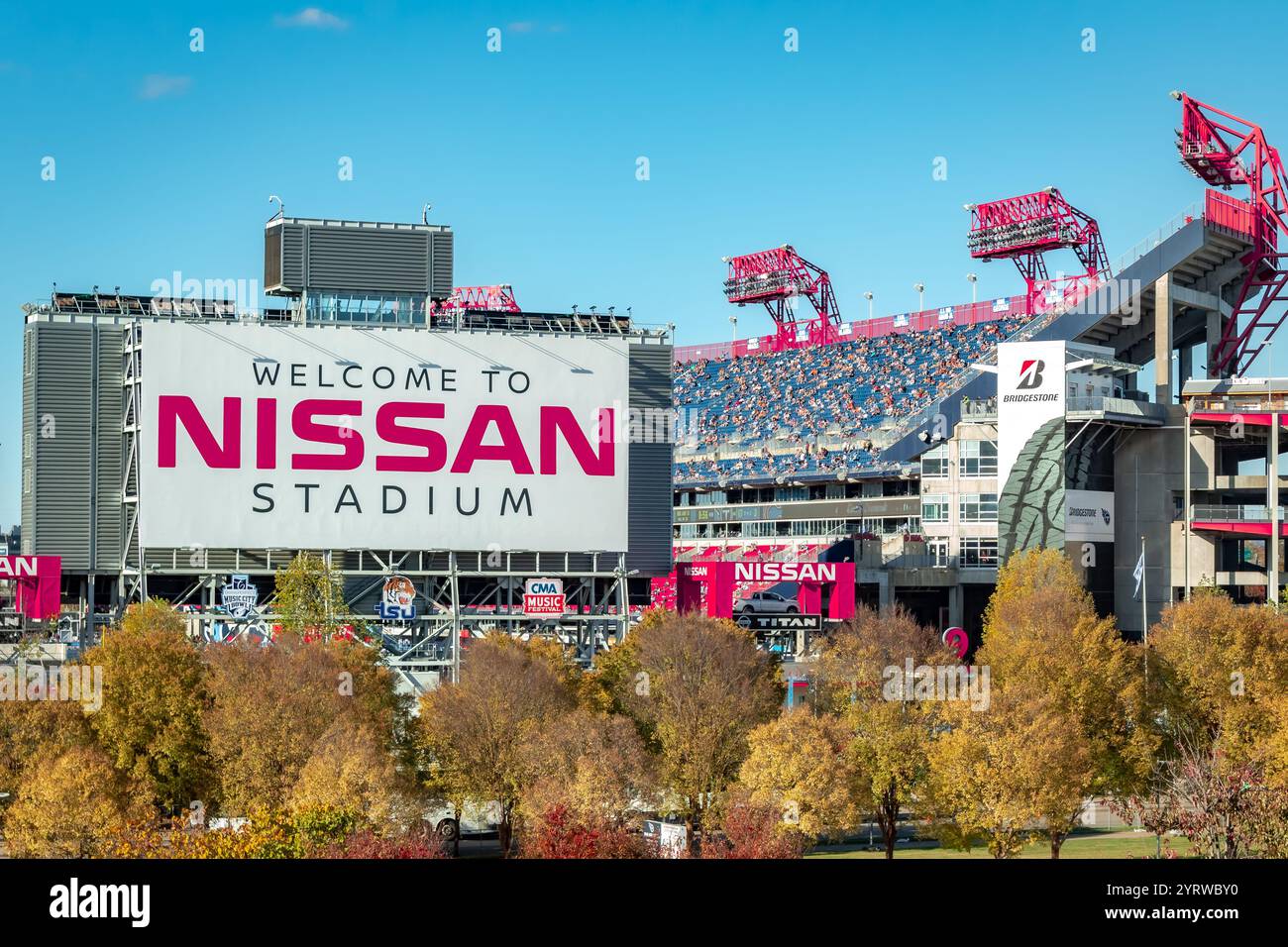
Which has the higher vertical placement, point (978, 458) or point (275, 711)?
point (978, 458)

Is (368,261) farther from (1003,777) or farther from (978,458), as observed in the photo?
(1003,777)

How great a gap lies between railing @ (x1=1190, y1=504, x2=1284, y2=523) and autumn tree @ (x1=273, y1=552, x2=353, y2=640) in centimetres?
5384

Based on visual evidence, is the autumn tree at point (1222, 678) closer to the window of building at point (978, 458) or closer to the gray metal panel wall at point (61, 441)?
the window of building at point (978, 458)

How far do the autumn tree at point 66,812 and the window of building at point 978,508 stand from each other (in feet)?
233

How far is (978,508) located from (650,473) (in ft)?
97.1

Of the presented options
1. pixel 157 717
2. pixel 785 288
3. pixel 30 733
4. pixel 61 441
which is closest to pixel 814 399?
pixel 785 288

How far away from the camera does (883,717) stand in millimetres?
54688

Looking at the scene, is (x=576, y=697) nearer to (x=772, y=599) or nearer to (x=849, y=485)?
(x=772, y=599)

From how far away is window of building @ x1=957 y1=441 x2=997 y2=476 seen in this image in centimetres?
10500

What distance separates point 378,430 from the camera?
7888 centimetres

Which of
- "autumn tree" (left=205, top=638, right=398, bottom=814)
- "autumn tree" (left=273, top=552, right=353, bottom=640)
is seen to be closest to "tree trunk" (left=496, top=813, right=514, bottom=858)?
"autumn tree" (left=205, top=638, right=398, bottom=814)

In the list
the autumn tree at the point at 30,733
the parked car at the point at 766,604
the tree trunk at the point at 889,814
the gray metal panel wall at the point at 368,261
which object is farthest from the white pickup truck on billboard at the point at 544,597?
the autumn tree at the point at 30,733

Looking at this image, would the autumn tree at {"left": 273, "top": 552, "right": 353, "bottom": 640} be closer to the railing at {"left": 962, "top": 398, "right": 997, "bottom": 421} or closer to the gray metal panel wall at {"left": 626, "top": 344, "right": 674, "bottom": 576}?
the gray metal panel wall at {"left": 626, "top": 344, "right": 674, "bottom": 576}
